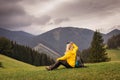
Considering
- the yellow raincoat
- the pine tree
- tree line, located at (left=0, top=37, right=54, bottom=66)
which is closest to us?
the yellow raincoat

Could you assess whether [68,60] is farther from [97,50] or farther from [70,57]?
[97,50]

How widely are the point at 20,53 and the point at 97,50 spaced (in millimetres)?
80892

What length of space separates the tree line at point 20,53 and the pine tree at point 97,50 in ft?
234

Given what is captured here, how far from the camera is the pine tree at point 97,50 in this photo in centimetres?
7906

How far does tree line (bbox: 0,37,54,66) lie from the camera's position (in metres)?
137

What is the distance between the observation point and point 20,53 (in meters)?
150

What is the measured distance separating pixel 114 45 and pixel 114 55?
2496 cm

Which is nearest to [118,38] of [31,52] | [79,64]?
[31,52]

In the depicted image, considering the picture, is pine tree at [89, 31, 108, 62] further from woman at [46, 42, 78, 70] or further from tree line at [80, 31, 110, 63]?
woman at [46, 42, 78, 70]

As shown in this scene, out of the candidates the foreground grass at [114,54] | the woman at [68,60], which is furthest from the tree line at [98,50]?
the foreground grass at [114,54]

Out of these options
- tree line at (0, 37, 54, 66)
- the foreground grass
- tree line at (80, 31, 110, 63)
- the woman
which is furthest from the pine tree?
the foreground grass

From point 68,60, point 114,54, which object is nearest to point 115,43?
point 114,54

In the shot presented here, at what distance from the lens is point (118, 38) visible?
194 metres

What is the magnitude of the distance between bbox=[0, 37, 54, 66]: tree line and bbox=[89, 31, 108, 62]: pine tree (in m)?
71.2
